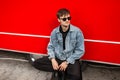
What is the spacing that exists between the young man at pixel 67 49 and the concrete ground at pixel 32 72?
33 centimetres

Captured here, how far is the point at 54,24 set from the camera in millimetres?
2693

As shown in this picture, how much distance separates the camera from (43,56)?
2.86 m

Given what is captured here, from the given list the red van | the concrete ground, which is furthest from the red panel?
the concrete ground

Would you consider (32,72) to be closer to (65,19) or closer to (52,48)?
(52,48)

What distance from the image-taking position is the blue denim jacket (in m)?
2.39

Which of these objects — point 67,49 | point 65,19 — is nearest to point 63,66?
point 67,49

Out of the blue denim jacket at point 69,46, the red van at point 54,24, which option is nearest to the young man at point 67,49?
the blue denim jacket at point 69,46

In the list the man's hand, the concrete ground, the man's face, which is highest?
the man's face

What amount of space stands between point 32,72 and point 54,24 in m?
0.77

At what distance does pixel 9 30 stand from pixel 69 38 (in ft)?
3.43

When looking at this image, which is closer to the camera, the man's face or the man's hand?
the man's face

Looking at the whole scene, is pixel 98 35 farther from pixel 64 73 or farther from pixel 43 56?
pixel 43 56

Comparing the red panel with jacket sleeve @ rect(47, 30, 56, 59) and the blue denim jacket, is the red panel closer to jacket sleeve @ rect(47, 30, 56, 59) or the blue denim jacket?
the blue denim jacket

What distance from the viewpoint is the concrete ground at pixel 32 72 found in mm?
2666
